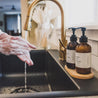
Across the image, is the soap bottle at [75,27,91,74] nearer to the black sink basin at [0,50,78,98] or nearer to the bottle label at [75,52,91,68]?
the bottle label at [75,52,91,68]

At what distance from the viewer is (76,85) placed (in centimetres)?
38

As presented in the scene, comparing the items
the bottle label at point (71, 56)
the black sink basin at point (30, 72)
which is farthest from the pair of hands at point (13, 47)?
the black sink basin at point (30, 72)

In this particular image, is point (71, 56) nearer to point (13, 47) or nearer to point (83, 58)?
point (83, 58)

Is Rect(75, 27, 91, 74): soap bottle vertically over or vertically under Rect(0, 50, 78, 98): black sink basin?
over

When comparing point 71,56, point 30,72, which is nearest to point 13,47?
point 71,56

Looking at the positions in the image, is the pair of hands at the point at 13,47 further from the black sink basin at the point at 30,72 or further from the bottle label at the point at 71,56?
the black sink basin at the point at 30,72

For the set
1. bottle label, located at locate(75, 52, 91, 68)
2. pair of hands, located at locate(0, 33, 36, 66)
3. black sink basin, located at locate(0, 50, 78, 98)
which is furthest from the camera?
black sink basin, located at locate(0, 50, 78, 98)

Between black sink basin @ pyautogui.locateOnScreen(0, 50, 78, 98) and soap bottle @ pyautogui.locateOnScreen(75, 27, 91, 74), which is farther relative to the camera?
black sink basin @ pyautogui.locateOnScreen(0, 50, 78, 98)

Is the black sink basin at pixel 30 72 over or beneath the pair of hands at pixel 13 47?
beneath

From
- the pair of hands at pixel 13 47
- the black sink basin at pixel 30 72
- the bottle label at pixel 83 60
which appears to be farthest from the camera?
the black sink basin at pixel 30 72

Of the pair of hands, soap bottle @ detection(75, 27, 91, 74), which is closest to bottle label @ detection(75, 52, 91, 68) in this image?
soap bottle @ detection(75, 27, 91, 74)

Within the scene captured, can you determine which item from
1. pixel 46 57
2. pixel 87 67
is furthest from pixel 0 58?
pixel 87 67

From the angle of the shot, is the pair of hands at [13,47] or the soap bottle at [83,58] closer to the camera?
the soap bottle at [83,58]

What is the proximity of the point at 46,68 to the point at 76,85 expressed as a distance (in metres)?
0.68
